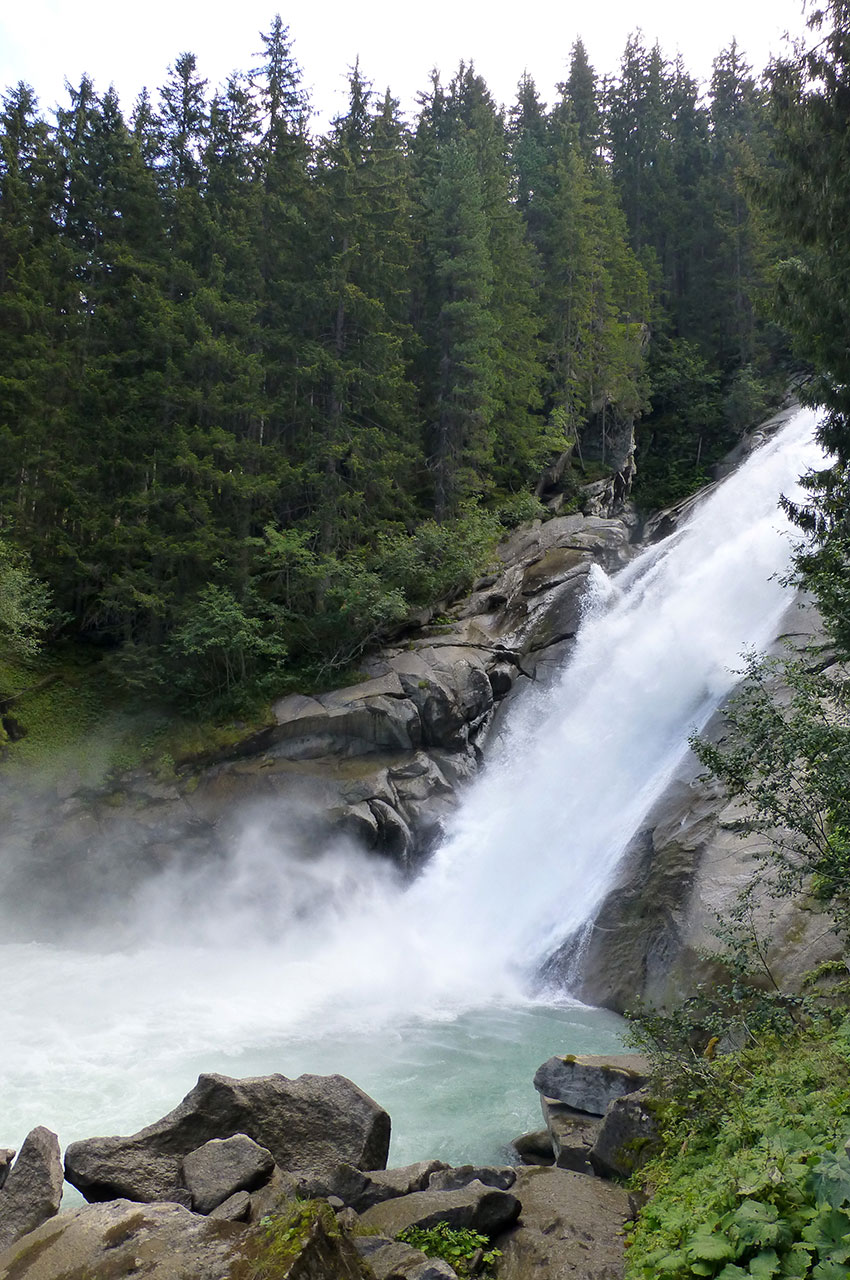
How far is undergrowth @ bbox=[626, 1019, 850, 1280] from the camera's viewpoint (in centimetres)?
428

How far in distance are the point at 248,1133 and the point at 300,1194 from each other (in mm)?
1225

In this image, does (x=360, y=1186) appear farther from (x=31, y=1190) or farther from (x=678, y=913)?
(x=678, y=913)

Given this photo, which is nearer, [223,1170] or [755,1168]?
[755,1168]

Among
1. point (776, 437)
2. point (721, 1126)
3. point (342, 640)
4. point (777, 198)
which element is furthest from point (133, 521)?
point (776, 437)

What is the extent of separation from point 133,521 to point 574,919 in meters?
15.4

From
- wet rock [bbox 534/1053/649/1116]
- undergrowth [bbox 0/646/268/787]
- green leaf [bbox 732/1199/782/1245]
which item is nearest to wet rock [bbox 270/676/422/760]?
undergrowth [bbox 0/646/268/787]

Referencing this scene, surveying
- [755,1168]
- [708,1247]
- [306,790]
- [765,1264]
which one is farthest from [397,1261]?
[306,790]

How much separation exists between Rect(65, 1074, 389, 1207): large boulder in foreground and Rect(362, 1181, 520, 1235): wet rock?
1.33 m

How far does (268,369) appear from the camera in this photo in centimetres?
2389

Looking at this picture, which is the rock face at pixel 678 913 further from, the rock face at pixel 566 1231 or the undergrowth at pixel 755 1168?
the rock face at pixel 566 1231

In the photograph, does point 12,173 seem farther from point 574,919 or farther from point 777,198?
point 574,919

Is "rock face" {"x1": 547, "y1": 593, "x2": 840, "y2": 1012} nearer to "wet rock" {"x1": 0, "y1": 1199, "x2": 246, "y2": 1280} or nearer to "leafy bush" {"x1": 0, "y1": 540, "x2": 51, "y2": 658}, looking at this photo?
"wet rock" {"x1": 0, "y1": 1199, "x2": 246, "y2": 1280}

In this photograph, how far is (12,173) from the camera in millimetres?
25312

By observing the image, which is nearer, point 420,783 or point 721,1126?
point 721,1126
